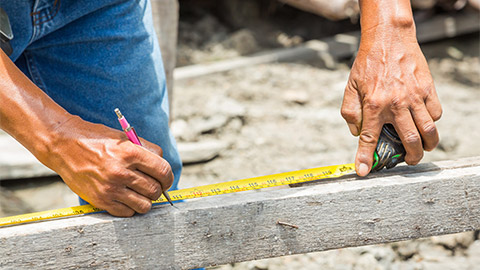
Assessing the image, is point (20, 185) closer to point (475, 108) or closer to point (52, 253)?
point (52, 253)

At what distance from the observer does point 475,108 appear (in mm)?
4727

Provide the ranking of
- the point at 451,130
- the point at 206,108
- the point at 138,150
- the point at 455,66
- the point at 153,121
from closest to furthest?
the point at 138,150 → the point at 153,121 → the point at 451,130 → the point at 206,108 → the point at 455,66

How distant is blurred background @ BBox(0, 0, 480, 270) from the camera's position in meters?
2.74

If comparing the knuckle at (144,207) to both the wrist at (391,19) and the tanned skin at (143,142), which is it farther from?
the wrist at (391,19)

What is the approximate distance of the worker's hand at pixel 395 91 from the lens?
1565 mm

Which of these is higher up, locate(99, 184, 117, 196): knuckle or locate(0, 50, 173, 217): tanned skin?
locate(0, 50, 173, 217): tanned skin

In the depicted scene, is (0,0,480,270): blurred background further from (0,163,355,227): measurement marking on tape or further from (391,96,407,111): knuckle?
(391,96,407,111): knuckle

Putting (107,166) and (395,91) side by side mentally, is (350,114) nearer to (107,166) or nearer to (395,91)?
(395,91)

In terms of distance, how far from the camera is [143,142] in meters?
1.54

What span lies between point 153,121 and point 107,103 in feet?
0.69

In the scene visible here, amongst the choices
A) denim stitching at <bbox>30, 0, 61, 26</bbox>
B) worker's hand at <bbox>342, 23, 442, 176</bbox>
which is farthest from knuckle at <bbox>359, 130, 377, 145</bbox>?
denim stitching at <bbox>30, 0, 61, 26</bbox>

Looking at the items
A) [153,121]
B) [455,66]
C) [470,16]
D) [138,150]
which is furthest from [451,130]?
[138,150]

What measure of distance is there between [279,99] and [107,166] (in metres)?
3.76

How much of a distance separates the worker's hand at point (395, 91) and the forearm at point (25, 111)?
40.5 inches
